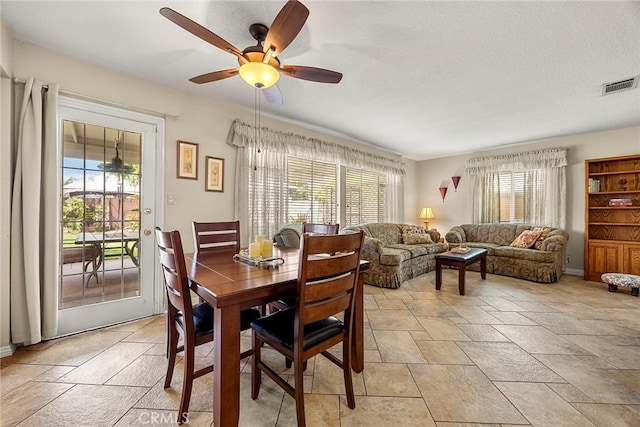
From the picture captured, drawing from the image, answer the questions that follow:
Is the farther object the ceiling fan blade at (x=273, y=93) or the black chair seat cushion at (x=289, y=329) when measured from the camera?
the ceiling fan blade at (x=273, y=93)

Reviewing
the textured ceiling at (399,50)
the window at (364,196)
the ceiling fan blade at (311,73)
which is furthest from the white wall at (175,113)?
the window at (364,196)

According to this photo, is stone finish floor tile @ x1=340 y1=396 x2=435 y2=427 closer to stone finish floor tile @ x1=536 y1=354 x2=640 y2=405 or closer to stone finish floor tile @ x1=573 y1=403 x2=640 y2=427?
stone finish floor tile @ x1=573 y1=403 x2=640 y2=427

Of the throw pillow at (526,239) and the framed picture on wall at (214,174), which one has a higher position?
the framed picture on wall at (214,174)

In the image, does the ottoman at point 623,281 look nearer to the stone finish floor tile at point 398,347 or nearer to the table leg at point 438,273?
the table leg at point 438,273

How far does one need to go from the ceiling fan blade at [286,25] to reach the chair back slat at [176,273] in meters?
1.23

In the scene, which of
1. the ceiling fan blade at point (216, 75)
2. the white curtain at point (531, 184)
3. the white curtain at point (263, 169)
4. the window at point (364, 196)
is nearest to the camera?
the ceiling fan blade at point (216, 75)

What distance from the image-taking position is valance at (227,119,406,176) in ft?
11.0

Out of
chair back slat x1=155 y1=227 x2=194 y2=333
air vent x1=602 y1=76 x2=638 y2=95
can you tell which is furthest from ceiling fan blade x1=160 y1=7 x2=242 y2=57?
air vent x1=602 y1=76 x2=638 y2=95

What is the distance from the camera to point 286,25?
144cm

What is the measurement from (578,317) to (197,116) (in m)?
4.73

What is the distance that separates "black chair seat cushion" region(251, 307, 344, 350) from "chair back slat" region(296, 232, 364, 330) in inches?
5.9

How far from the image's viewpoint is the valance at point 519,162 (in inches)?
182

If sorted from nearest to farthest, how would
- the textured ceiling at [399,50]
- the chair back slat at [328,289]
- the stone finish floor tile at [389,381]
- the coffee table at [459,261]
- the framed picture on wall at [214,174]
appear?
the chair back slat at [328,289]
the stone finish floor tile at [389,381]
the textured ceiling at [399,50]
the framed picture on wall at [214,174]
the coffee table at [459,261]

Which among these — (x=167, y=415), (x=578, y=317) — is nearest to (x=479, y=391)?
(x=167, y=415)
